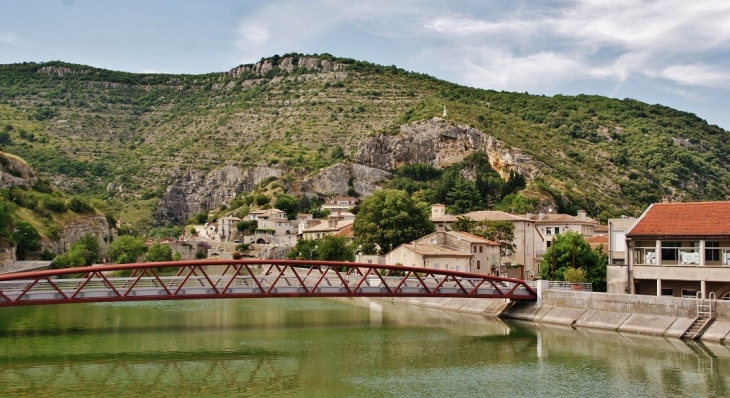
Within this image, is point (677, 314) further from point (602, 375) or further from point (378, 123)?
point (378, 123)

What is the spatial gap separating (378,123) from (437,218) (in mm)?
86909

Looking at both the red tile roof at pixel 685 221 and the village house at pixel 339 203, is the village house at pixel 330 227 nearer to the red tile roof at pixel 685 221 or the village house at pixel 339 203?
the village house at pixel 339 203

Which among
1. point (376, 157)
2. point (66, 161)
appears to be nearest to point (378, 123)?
point (376, 157)

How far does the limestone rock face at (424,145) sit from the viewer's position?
15325 cm

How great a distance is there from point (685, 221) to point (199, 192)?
13593 cm

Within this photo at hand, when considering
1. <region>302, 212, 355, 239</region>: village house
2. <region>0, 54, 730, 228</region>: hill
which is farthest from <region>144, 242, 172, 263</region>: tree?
<region>0, 54, 730, 228</region>: hill

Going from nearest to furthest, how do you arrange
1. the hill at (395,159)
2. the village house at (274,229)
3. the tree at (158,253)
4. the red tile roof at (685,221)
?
the red tile roof at (685,221) < the tree at (158,253) < the village house at (274,229) < the hill at (395,159)

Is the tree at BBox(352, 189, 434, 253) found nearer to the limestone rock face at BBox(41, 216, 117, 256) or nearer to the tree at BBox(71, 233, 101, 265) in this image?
the tree at BBox(71, 233, 101, 265)

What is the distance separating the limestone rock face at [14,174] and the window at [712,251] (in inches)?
3335

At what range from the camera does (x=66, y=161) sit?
180m

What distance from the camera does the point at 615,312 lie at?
47031mm

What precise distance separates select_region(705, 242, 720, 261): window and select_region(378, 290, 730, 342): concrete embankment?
4266 mm

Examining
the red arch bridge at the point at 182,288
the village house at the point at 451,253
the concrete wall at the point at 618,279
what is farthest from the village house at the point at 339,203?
the concrete wall at the point at 618,279

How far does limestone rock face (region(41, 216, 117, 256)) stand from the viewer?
9903 centimetres
